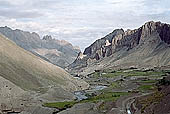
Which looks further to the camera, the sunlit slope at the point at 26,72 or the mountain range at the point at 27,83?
the sunlit slope at the point at 26,72

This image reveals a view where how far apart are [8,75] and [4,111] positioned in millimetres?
46420

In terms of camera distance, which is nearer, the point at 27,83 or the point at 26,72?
the point at 27,83

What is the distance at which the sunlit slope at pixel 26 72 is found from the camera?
151875 mm

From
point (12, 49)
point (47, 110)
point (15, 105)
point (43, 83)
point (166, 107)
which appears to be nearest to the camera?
point (166, 107)

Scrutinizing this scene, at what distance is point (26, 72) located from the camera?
167 metres

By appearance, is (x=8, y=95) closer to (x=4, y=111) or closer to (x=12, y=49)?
(x=4, y=111)

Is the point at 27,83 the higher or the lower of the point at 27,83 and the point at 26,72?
the lower

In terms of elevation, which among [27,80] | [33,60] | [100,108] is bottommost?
[100,108]

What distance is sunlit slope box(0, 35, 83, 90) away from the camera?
152 meters

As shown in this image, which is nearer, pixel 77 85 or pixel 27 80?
pixel 27 80

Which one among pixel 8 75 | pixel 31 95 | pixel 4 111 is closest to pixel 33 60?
pixel 8 75

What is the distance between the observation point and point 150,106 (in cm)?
7169

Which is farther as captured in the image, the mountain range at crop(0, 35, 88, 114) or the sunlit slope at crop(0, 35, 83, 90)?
the sunlit slope at crop(0, 35, 83, 90)

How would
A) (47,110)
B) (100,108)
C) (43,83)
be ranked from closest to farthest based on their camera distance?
(100,108) → (47,110) → (43,83)
